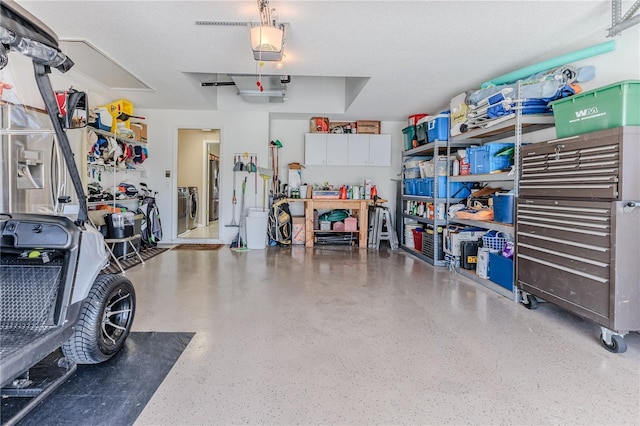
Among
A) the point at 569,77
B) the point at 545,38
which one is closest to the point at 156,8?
the point at 545,38

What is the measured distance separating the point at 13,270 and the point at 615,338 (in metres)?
3.57

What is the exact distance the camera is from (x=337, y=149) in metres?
6.21

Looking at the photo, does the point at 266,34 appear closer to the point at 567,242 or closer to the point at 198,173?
the point at 567,242

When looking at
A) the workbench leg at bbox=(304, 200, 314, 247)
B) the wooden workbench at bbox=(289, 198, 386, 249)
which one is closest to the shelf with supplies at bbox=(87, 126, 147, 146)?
the wooden workbench at bbox=(289, 198, 386, 249)

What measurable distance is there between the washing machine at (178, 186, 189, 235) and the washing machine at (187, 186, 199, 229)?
0.23 meters

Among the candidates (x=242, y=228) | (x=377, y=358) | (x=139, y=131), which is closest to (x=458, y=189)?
(x=377, y=358)

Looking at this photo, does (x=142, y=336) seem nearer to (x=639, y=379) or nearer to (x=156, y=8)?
(x=156, y=8)

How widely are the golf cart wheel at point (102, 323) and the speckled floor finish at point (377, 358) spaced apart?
0.33m

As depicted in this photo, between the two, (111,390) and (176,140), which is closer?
(111,390)

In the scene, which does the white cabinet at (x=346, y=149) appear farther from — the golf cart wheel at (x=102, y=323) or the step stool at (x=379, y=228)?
the golf cart wheel at (x=102, y=323)

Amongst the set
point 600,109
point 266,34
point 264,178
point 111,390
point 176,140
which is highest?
point 266,34

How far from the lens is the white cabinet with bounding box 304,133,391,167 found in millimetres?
6203

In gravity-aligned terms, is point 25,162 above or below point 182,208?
above

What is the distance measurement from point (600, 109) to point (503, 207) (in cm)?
123
